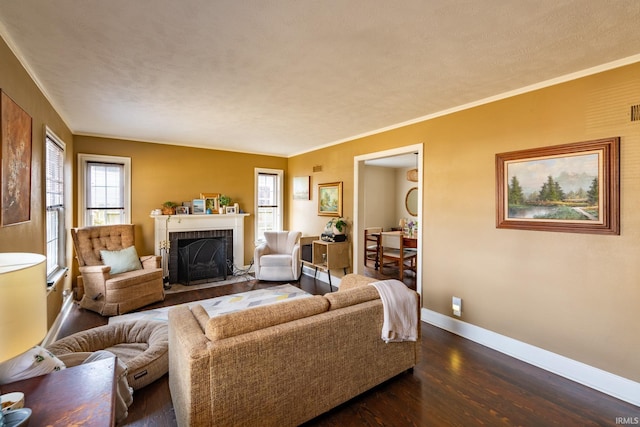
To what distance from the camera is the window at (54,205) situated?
3.20 meters

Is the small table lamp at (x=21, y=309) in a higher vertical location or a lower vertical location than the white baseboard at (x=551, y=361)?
higher

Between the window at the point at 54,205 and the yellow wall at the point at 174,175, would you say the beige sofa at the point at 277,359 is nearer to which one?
the window at the point at 54,205

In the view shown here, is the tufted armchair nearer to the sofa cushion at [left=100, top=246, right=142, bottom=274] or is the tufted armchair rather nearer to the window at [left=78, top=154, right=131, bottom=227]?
the sofa cushion at [left=100, top=246, right=142, bottom=274]

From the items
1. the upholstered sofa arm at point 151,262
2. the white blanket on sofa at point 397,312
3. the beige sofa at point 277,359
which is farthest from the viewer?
the upholstered sofa arm at point 151,262

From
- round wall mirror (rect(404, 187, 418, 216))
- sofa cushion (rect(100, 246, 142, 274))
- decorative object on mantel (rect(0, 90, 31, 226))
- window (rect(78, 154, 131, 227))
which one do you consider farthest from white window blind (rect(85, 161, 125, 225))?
round wall mirror (rect(404, 187, 418, 216))

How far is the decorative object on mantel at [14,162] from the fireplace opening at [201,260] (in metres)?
2.88

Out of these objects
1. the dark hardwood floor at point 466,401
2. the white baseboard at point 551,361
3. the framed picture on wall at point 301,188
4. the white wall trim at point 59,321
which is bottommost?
the dark hardwood floor at point 466,401

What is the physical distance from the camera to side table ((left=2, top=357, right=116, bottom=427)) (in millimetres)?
1021

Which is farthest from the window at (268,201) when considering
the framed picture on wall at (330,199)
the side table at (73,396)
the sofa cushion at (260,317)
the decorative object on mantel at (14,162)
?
the side table at (73,396)

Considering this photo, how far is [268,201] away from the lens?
6.39 metres

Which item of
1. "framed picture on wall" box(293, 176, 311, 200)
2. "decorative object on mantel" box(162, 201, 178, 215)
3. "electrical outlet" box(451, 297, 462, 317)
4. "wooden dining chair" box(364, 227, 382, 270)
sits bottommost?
"electrical outlet" box(451, 297, 462, 317)

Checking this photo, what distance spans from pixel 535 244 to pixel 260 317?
2.58 metres

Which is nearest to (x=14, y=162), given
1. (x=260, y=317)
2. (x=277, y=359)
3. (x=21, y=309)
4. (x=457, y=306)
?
(x=21, y=309)

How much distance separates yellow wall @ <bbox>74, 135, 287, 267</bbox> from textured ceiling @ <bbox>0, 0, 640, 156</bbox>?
1.48m
